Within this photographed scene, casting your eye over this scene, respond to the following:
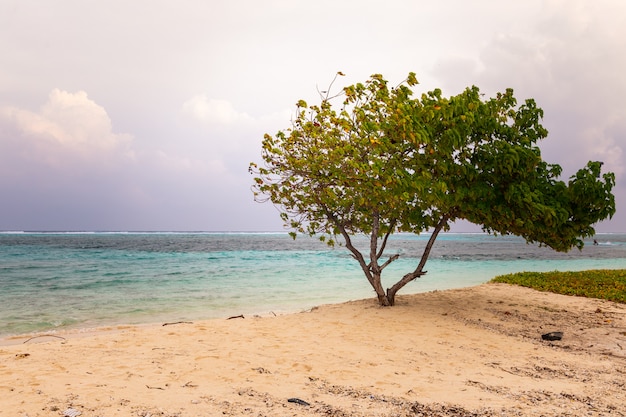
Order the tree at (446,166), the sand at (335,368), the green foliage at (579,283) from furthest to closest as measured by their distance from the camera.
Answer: the green foliage at (579,283), the tree at (446,166), the sand at (335,368)

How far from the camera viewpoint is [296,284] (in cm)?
2416

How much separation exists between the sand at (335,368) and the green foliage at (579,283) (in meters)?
4.29

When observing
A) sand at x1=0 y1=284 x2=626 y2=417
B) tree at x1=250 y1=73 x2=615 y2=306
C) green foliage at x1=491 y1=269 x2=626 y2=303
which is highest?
tree at x1=250 y1=73 x2=615 y2=306

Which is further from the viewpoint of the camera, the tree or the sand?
the tree

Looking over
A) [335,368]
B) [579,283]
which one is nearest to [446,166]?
[335,368]

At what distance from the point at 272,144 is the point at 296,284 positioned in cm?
1312

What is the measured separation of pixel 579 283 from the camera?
19391mm

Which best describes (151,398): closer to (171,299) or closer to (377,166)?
(377,166)

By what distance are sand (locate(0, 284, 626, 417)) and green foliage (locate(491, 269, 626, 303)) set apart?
4288 mm

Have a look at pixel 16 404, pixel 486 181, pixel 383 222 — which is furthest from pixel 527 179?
pixel 16 404

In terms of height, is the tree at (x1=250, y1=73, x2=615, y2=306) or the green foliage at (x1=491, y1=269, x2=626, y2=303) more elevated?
the tree at (x1=250, y1=73, x2=615, y2=306)

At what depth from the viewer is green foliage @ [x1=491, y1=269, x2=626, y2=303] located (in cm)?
1659

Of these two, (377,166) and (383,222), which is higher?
(377,166)

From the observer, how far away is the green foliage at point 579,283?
16.6 meters
